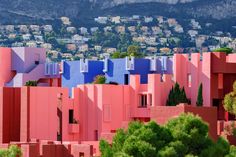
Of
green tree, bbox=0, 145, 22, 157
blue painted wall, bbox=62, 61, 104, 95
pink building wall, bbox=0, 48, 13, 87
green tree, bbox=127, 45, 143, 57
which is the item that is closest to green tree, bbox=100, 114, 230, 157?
green tree, bbox=0, 145, 22, 157

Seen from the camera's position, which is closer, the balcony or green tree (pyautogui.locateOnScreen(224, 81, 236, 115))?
green tree (pyautogui.locateOnScreen(224, 81, 236, 115))

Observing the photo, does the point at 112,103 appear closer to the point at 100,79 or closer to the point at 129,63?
the point at 100,79

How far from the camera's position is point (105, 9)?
138 m

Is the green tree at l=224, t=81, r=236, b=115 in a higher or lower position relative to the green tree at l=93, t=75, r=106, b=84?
lower

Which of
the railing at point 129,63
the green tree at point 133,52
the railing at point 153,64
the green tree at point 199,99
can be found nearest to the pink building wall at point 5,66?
the green tree at point 133,52

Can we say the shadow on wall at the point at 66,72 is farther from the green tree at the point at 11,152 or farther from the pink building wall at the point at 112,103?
the green tree at the point at 11,152

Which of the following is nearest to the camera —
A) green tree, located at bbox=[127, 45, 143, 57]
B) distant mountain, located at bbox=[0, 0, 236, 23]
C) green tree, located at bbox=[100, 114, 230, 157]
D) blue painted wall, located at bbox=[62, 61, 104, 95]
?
green tree, located at bbox=[100, 114, 230, 157]

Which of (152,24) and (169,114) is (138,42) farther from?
(169,114)

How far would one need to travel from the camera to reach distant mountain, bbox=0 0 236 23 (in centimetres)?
13100

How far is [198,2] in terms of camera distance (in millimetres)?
133000

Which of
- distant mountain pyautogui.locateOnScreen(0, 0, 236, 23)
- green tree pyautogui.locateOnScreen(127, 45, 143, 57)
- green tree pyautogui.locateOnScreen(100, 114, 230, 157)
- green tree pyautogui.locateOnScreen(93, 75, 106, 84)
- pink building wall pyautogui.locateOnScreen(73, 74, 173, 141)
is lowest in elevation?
green tree pyautogui.locateOnScreen(100, 114, 230, 157)

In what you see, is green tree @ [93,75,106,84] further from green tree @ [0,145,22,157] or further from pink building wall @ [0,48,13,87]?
green tree @ [0,145,22,157]

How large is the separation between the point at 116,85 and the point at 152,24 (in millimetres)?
65349

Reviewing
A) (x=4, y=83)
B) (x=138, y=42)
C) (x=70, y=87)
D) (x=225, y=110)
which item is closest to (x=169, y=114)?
(x=225, y=110)
